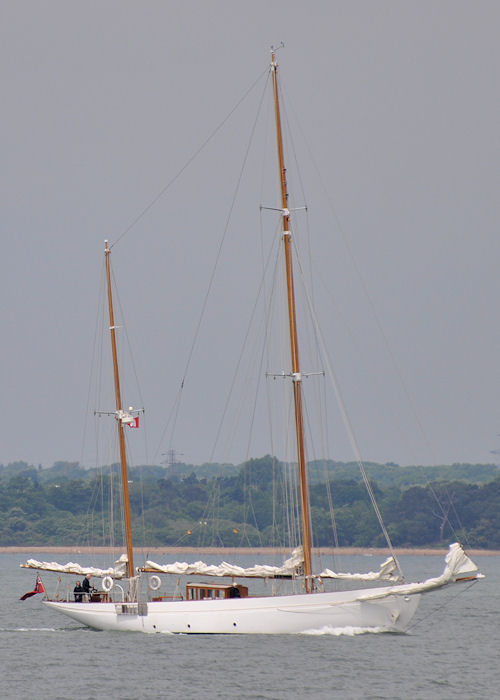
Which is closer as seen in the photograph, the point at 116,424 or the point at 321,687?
the point at 321,687

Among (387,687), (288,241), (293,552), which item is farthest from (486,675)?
(288,241)

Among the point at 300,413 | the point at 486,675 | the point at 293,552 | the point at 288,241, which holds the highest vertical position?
the point at 288,241

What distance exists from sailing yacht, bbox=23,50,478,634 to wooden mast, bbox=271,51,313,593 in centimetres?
5

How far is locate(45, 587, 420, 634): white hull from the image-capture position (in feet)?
226

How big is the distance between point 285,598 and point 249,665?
5.63 m

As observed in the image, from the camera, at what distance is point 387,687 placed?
2314 inches

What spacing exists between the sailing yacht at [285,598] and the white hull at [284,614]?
5cm

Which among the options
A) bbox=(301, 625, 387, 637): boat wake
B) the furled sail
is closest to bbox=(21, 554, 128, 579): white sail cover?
bbox=(301, 625, 387, 637): boat wake

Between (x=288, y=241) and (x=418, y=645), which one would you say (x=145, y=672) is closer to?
(x=418, y=645)

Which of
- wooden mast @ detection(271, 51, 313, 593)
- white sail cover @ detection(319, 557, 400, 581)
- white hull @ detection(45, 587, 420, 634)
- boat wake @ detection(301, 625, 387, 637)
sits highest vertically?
wooden mast @ detection(271, 51, 313, 593)

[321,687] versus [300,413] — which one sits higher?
[300,413]

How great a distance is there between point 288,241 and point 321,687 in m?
25.3

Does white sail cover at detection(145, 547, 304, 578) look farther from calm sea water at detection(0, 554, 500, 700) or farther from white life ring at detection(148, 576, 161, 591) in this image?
calm sea water at detection(0, 554, 500, 700)

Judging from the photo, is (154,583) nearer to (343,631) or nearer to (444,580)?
(343,631)
